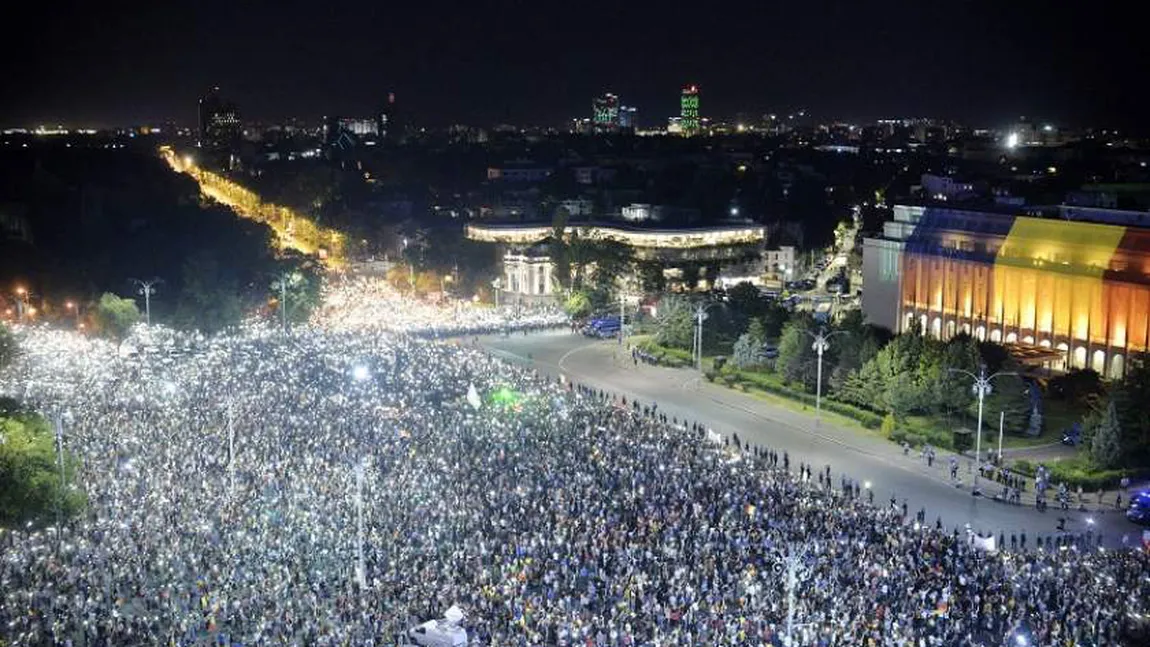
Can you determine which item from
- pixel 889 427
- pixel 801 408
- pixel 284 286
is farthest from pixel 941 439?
pixel 284 286

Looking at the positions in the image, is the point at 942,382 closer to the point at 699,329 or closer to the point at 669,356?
the point at 699,329

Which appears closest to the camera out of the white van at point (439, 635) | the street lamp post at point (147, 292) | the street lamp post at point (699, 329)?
the white van at point (439, 635)

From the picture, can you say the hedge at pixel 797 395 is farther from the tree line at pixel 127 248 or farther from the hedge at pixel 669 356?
the tree line at pixel 127 248

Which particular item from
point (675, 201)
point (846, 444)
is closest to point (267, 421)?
point (846, 444)

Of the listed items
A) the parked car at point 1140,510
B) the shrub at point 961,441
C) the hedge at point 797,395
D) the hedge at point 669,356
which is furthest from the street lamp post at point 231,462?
the hedge at point 669,356

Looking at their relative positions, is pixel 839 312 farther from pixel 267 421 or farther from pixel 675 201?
pixel 675 201

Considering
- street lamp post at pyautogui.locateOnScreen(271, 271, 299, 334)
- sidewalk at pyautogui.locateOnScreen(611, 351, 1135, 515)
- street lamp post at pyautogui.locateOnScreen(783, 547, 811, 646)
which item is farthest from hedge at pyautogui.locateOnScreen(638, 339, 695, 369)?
street lamp post at pyautogui.locateOnScreen(783, 547, 811, 646)
